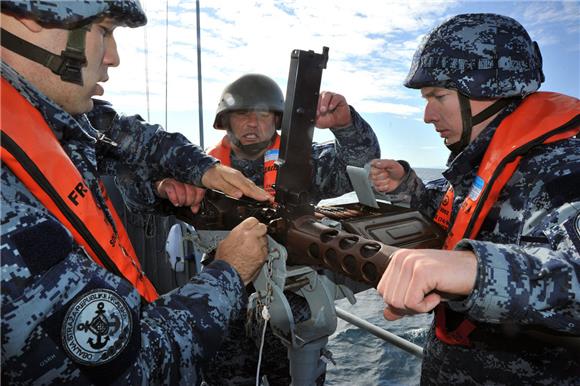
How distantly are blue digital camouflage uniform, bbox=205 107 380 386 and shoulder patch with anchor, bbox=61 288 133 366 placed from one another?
208 cm

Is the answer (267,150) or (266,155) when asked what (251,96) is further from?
(266,155)

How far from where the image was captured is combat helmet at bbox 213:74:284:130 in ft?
15.7

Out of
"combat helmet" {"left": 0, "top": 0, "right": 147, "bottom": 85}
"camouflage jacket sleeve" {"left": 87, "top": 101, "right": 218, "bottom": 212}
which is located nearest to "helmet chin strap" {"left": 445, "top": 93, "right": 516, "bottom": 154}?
"camouflage jacket sleeve" {"left": 87, "top": 101, "right": 218, "bottom": 212}

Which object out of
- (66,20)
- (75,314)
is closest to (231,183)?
(66,20)

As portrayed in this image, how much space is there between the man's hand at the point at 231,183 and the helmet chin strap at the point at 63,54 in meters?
1.16

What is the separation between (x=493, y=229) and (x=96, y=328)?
220 centimetres

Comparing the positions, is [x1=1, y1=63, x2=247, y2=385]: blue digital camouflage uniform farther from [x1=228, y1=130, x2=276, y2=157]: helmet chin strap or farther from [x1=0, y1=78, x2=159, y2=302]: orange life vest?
[x1=228, y1=130, x2=276, y2=157]: helmet chin strap

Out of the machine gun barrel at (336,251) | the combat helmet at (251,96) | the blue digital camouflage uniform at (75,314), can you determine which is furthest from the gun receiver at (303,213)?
the combat helmet at (251,96)

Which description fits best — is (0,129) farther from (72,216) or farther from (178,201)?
(178,201)

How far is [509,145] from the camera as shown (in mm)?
2379

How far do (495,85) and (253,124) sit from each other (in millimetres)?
2718

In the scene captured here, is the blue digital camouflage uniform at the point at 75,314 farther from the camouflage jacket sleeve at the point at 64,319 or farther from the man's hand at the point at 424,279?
the man's hand at the point at 424,279

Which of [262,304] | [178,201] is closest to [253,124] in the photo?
[178,201]

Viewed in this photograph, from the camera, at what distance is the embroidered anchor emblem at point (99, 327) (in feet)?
4.69
